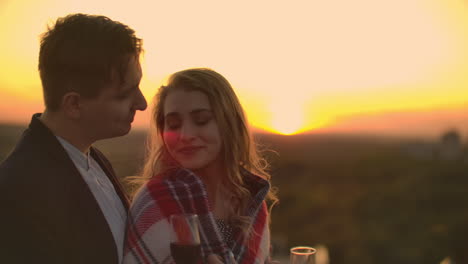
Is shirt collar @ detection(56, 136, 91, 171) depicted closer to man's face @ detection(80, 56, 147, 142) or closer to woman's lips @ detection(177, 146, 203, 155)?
man's face @ detection(80, 56, 147, 142)

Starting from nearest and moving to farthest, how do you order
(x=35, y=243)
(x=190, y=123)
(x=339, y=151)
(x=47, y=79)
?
(x=35, y=243), (x=47, y=79), (x=190, y=123), (x=339, y=151)

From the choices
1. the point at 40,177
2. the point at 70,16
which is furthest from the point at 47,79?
the point at 40,177

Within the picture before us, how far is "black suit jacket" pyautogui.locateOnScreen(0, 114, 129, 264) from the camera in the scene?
1.85 m

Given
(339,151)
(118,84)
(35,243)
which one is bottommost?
(339,151)

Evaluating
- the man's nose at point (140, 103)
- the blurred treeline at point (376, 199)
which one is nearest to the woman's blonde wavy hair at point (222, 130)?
the man's nose at point (140, 103)

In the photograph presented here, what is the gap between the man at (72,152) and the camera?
1.88 m

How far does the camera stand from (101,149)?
3029 millimetres

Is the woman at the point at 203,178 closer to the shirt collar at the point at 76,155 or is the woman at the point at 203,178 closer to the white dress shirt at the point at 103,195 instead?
the white dress shirt at the point at 103,195

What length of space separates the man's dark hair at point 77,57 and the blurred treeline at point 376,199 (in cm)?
2128

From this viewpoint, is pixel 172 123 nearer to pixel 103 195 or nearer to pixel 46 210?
pixel 103 195

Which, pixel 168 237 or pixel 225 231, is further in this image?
pixel 225 231

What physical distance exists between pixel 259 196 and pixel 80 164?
1.13m

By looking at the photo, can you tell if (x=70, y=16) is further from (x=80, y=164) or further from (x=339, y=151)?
(x=339, y=151)

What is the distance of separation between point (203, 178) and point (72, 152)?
2.84ft
